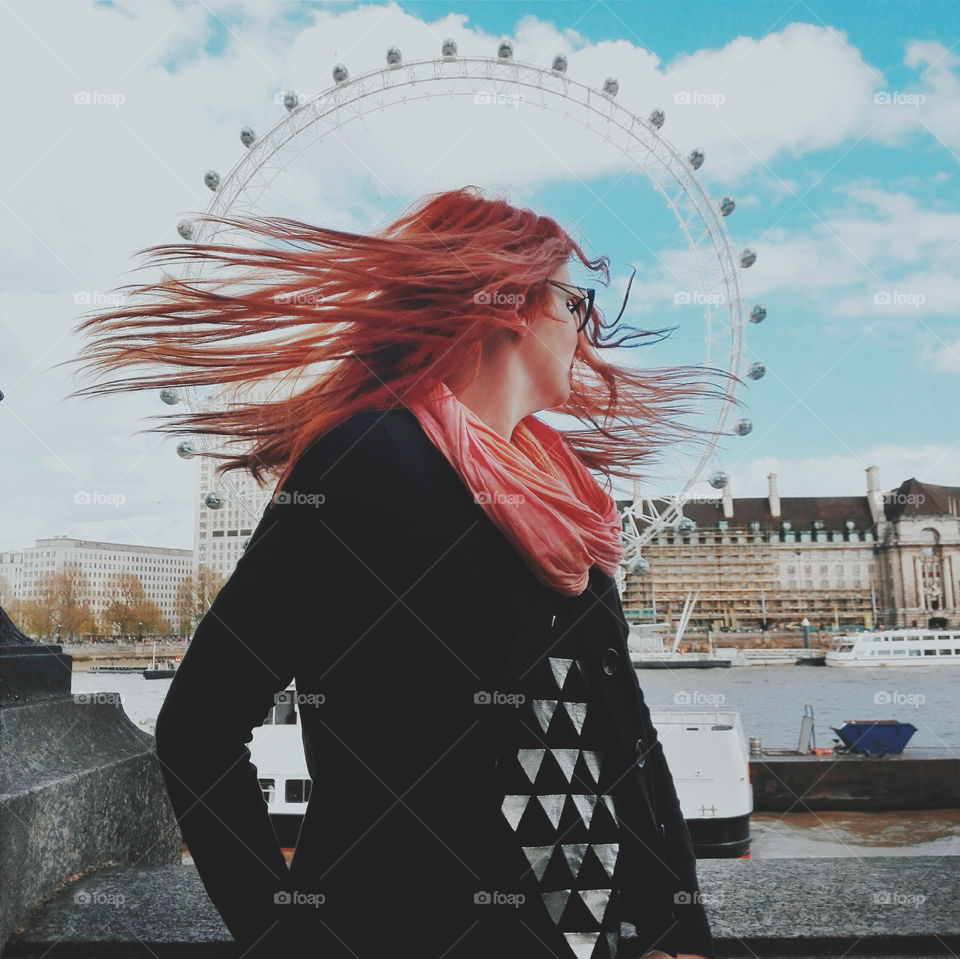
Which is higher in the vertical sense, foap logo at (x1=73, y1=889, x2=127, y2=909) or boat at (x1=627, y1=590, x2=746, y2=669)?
foap logo at (x1=73, y1=889, x2=127, y2=909)

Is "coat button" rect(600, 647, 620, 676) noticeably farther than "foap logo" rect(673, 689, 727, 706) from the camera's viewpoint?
No

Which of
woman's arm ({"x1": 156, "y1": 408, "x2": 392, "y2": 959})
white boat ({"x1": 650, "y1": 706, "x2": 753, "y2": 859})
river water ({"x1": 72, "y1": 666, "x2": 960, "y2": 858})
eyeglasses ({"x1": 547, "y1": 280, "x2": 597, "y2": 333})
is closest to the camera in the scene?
woman's arm ({"x1": 156, "y1": 408, "x2": 392, "y2": 959})

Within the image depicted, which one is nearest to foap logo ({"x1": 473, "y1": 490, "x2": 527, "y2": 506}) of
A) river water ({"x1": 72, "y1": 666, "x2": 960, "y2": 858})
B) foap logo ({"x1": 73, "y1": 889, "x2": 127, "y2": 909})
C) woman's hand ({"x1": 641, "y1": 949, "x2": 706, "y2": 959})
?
woman's hand ({"x1": 641, "y1": 949, "x2": 706, "y2": 959})

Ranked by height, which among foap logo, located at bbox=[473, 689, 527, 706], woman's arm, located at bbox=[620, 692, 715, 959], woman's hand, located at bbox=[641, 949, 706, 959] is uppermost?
foap logo, located at bbox=[473, 689, 527, 706]

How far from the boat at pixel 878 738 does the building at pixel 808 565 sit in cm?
5595

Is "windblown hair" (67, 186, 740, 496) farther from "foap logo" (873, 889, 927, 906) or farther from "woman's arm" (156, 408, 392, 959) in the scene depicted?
"foap logo" (873, 889, 927, 906)

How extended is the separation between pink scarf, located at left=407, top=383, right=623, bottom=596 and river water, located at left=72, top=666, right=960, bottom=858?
470 cm

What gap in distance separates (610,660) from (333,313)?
1.65 ft

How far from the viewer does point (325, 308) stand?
123cm

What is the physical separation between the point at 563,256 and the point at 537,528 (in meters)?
0.41

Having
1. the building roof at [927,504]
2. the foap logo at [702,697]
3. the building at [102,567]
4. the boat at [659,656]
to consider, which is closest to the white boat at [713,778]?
the foap logo at [702,697]

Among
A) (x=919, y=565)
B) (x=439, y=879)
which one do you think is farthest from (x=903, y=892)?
(x=919, y=565)

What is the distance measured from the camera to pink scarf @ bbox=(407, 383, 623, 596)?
1.06 metres

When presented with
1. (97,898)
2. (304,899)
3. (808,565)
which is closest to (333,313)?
(304,899)
